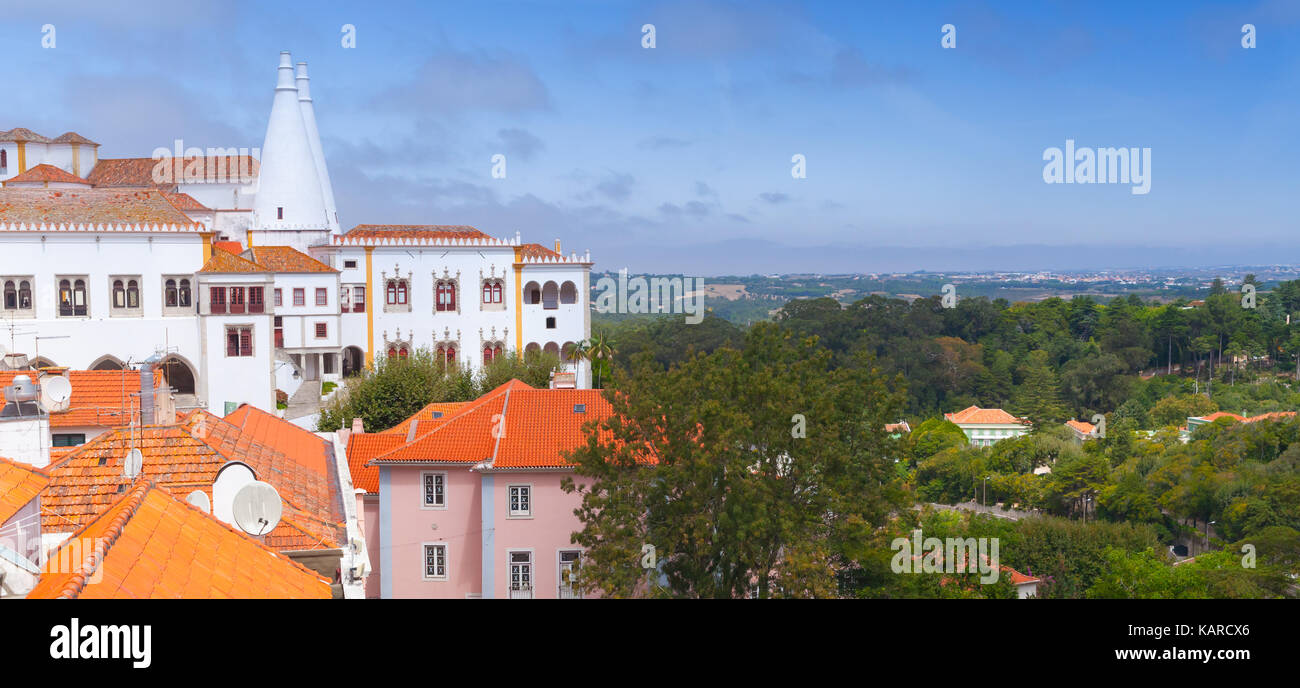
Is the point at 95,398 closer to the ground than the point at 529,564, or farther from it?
farther from it

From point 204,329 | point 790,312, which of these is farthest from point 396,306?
point 790,312

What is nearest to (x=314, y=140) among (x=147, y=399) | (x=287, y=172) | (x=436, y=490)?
(x=287, y=172)

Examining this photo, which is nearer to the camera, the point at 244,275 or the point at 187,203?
the point at 244,275

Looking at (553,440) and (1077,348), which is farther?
(1077,348)

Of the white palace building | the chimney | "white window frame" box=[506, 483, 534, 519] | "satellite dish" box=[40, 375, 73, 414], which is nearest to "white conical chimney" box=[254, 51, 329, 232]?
the white palace building

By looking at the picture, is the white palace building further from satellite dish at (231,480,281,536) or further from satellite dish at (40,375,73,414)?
satellite dish at (231,480,281,536)

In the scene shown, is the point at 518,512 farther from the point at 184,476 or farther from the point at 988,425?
the point at 988,425
